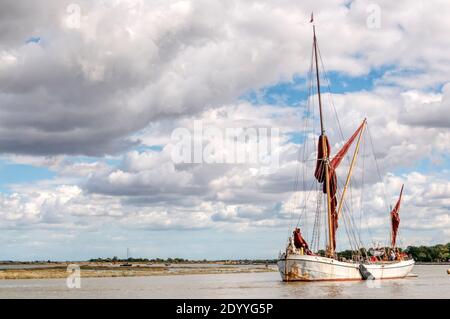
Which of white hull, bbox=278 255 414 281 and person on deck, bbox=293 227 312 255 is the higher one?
person on deck, bbox=293 227 312 255

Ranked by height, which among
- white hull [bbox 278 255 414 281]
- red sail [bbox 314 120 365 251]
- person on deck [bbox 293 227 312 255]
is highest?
red sail [bbox 314 120 365 251]

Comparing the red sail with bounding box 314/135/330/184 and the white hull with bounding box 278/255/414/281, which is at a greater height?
the red sail with bounding box 314/135/330/184

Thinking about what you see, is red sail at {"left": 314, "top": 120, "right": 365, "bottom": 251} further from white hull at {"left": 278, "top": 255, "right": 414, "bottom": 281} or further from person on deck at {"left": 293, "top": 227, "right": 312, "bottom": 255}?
person on deck at {"left": 293, "top": 227, "right": 312, "bottom": 255}

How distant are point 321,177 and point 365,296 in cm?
4032

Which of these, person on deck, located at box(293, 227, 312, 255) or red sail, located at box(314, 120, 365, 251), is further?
red sail, located at box(314, 120, 365, 251)

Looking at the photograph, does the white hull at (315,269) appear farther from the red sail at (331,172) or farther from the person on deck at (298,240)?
the red sail at (331,172)

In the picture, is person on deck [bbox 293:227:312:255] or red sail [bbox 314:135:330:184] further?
red sail [bbox 314:135:330:184]

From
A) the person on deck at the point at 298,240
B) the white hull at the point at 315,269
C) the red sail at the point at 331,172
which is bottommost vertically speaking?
the white hull at the point at 315,269

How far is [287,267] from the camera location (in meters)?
94.0

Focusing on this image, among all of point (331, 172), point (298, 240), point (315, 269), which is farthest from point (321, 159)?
point (315, 269)

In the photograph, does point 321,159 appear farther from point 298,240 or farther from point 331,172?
point 298,240
